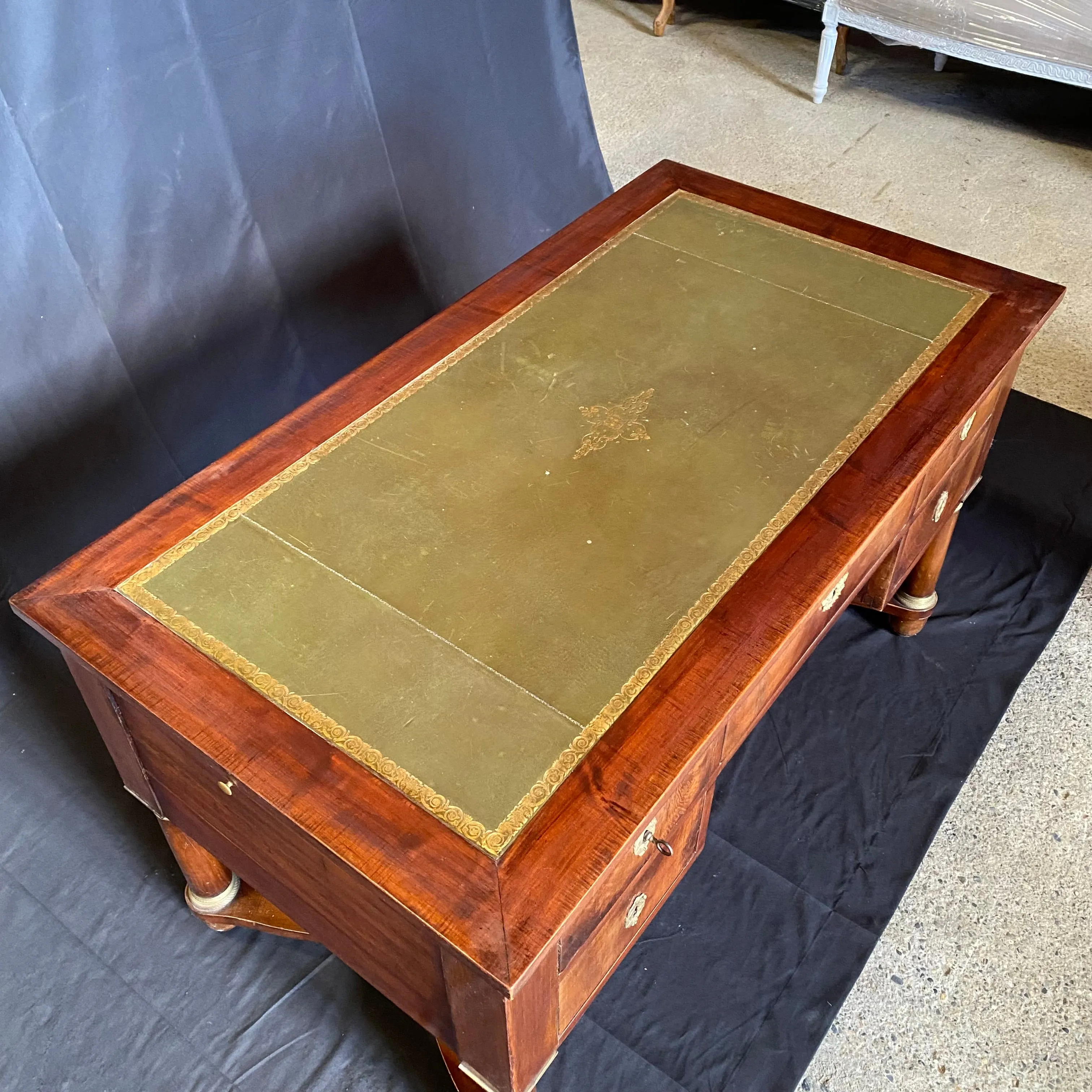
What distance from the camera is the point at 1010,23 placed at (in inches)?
107

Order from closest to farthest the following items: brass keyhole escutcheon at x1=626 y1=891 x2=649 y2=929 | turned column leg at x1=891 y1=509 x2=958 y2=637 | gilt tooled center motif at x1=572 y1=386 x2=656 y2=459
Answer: brass keyhole escutcheon at x1=626 y1=891 x2=649 y2=929
gilt tooled center motif at x1=572 y1=386 x2=656 y2=459
turned column leg at x1=891 y1=509 x2=958 y2=637

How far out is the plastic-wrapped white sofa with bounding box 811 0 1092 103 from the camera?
2.65m

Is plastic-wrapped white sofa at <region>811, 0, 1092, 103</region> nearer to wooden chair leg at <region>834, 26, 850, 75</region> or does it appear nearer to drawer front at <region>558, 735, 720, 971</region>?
wooden chair leg at <region>834, 26, 850, 75</region>

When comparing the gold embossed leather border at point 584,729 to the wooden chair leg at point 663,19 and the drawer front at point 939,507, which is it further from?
the wooden chair leg at point 663,19

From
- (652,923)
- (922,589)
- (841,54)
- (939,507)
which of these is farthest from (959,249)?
(652,923)

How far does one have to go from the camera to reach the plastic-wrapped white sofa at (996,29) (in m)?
2.65

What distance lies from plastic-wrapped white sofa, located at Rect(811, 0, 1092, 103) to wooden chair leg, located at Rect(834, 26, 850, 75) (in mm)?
337

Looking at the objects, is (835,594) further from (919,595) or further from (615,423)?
(919,595)

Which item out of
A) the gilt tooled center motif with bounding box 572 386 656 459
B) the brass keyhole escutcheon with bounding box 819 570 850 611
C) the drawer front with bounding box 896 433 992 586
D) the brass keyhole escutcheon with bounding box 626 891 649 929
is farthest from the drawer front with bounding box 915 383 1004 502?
the brass keyhole escutcheon with bounding box 626 891 649 929

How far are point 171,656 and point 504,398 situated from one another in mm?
514

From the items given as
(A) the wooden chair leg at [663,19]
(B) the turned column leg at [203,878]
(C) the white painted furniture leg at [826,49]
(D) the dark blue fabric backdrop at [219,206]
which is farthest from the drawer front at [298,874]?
(A) the wooden chair leg at [663,19]

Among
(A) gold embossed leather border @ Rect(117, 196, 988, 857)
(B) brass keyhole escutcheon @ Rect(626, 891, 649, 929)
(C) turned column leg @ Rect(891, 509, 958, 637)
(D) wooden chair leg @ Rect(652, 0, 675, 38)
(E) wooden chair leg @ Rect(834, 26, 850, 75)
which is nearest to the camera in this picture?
(A) gold embossed leather border @ Rect(117, 196, 988, 857)

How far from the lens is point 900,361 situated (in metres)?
1.34

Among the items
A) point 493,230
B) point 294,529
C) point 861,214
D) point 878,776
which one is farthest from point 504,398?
point 861,214
